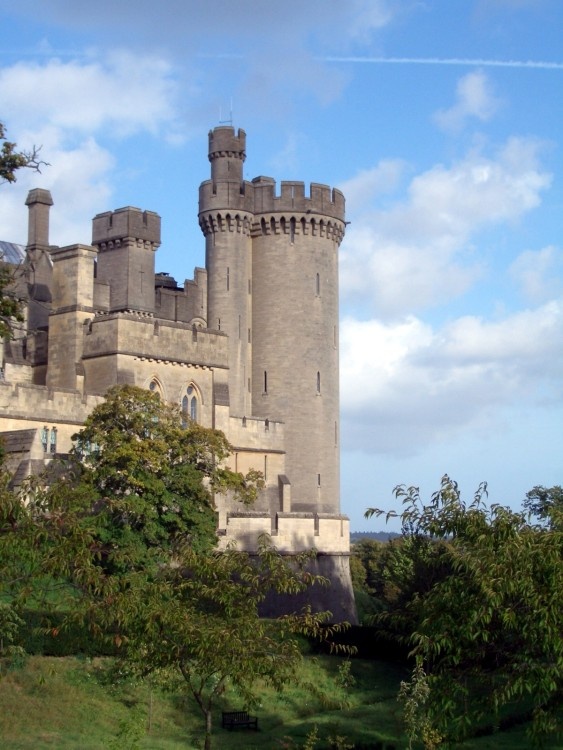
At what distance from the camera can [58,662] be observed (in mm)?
31562

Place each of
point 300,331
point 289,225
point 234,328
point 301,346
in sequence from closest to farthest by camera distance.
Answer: point 234,328, point 301,346, point 300,331, point 289,225

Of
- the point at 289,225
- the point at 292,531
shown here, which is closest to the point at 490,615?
the point at 292,531

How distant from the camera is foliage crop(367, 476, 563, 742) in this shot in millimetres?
19094

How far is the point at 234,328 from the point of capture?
58.0 meters

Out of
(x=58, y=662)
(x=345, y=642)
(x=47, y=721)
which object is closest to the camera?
(x=47, y=721)

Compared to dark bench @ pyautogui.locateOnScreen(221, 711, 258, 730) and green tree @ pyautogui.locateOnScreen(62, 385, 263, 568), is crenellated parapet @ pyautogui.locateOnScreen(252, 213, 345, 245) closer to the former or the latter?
green tree @ pyautogui.locateOnScreen(62, 385, 263, 568)

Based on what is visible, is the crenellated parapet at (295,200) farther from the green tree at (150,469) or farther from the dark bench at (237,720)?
the dark bench at (237,720)

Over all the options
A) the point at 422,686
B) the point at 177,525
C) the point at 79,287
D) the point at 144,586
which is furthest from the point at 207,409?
the point at 422,686

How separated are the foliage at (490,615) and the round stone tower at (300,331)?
35.0m

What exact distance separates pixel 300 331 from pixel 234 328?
3.03 meters

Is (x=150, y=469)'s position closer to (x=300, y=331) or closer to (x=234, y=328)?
(x=234, y=328)

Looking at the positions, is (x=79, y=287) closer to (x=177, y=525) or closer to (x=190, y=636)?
(x=177, y=525)

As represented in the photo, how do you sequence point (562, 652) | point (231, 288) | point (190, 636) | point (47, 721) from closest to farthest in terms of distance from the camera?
point (562, 652) < point (190, 636) < point (47, 721) < point (231, 288)

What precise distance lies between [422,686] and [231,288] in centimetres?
4030
